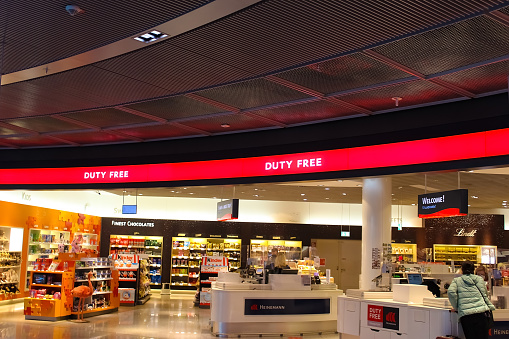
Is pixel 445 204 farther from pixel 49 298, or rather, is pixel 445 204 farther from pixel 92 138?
pixel 49 298

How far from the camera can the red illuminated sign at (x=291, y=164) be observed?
23.7 ft

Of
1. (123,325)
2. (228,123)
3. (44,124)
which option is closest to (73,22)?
(228,123)

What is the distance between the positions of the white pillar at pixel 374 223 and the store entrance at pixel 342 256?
37.1ft

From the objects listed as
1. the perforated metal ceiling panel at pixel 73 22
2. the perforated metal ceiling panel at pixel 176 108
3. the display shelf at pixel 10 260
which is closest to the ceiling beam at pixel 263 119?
the perforated metal ceiling panel at pixel 176 108

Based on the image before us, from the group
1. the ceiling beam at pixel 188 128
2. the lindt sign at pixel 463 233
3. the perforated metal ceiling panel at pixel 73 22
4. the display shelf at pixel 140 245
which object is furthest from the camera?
the display shelf at pixel 140 245

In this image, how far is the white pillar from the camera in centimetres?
998

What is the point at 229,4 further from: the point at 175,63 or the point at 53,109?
the point at 53,109

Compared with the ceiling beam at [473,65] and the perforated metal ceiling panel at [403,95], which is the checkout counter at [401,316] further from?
the ceiling beam at [473,65]

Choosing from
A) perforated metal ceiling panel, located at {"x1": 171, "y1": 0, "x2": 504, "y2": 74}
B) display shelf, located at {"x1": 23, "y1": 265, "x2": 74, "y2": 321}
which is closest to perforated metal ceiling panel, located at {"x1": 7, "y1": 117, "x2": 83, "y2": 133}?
display shelf, located at {"x1": 23, "y1": 265, "x2": 74, "y2": 321}

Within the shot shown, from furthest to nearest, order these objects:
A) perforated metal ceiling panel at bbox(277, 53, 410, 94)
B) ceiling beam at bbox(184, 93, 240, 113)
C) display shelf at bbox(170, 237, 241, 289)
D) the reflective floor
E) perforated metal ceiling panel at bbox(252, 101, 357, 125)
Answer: display shelf at bbox(170, 237, 241, 289) → the reflective floor → perforated metal ceiling panel at bbox(252, 101, 357, 125) → ceiling beam at bbox(184, 93, 240, 113) → perforated metal ceiling panel at bbox(277, 53, 410, 94)

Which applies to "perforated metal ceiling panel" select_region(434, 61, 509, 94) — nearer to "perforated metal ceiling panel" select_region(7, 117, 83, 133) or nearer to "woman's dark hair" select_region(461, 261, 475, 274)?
"woman's dark hair" select_region(461, 261, 475, 274)

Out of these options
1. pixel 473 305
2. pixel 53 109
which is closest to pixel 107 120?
pixel 53 109

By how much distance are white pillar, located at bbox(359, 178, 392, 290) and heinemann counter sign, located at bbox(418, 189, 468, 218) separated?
107cm

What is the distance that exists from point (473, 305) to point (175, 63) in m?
4.53
